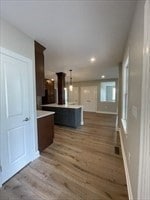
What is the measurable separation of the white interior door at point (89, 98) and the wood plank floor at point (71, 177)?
20.3 ft

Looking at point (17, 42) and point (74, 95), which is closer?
point (17, 42)

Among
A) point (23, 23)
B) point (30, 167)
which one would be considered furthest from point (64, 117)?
point (23, 23)

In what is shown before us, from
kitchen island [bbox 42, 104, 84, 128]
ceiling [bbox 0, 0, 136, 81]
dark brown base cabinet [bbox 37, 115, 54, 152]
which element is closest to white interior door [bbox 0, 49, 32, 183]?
dark brown base cabinet [bbox 37, 115, 54, 152]

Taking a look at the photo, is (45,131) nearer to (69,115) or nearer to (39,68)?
(39,68)

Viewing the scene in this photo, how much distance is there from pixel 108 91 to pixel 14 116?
24.8 feet

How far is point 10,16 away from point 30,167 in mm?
2595

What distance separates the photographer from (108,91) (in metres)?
8.68

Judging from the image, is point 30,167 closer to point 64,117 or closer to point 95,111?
point 64,117

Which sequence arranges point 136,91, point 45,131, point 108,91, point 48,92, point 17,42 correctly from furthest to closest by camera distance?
1. point 108,91
2. point 48,92
3. point 45,131
4. point 17,42
5. point 136,91

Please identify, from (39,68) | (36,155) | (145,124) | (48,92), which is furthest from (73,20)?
(48,92)

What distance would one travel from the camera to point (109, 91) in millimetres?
8633

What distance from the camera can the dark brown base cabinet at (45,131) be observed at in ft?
9.19

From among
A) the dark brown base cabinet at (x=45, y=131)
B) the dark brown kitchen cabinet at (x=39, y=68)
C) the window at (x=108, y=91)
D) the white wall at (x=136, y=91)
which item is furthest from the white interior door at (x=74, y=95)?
the white wall at (x=136, y=91)

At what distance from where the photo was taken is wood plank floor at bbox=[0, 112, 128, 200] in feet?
5.40
